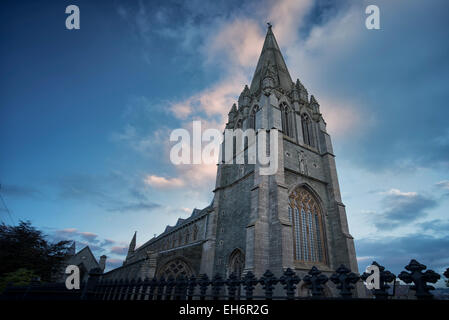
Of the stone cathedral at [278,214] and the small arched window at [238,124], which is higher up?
the small arched window at [238,124]

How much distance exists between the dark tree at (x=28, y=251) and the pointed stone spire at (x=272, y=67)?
101ft

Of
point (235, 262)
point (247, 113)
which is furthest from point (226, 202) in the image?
point (247, 113)

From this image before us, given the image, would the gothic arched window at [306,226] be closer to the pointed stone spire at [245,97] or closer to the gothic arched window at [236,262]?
the gothic arched window at [236,262]

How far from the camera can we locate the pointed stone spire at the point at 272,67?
2718 cm

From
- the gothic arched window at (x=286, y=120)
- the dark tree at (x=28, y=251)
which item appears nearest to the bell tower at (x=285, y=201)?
the gothic arched window at (x=286, y=120)

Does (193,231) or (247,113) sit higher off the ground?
(247,113)

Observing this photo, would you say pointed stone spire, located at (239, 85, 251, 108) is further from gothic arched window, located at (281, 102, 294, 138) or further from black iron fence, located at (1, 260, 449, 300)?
black iron fence, located at (1, 260, 449, 300)

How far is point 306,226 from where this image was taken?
17.9 metres

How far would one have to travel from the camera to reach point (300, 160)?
67.6ft

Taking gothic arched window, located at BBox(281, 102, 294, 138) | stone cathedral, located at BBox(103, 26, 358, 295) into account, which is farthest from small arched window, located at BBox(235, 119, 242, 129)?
gothic arched window, located at BBox(281, 102, 294, 138)
